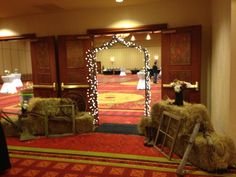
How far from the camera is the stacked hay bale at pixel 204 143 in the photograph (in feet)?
9.95

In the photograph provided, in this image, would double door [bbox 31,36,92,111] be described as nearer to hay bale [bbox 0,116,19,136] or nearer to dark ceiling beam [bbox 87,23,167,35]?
dark ceiling beam [bbox 87,23,167,35]

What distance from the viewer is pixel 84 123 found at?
4.87 m

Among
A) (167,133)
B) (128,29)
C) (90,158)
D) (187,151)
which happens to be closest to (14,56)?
(128,29)

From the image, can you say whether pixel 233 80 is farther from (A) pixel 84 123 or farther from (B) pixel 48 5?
(B) pixel 48 5

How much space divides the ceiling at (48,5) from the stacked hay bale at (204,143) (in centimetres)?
270

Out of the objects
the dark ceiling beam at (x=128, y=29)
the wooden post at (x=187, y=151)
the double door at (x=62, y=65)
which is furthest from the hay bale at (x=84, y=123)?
the wooden post at (x=187, y=151)

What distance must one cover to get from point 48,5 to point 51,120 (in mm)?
2444

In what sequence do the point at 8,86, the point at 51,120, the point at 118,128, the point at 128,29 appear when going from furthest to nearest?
the point at 8,86, the point at 128,29, the point at 118,128, the point at 51,120


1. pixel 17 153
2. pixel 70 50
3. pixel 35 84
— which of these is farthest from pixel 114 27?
pixel 17 153

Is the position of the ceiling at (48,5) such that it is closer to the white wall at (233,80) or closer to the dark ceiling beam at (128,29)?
the dark ceiling beam at (128,29)

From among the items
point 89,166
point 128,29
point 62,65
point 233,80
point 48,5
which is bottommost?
point 89,166

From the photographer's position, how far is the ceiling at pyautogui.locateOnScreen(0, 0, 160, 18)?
501 cm

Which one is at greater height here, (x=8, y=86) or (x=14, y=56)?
(x=14, y=56)

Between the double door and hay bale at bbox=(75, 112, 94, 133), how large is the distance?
768 millimetres
